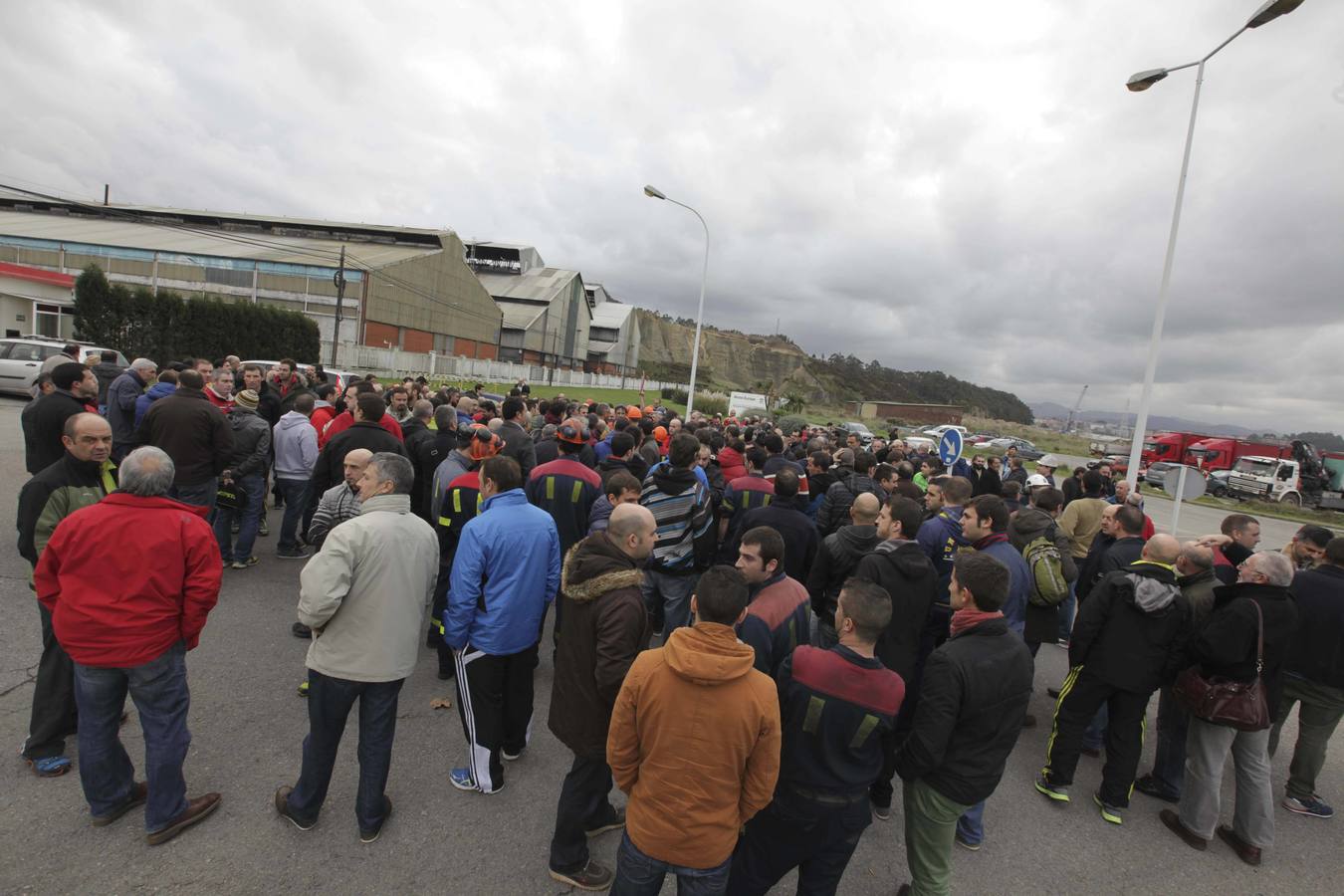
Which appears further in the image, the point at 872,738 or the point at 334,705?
the point at 334,705

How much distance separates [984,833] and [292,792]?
3.97m

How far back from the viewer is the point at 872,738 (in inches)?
90.9


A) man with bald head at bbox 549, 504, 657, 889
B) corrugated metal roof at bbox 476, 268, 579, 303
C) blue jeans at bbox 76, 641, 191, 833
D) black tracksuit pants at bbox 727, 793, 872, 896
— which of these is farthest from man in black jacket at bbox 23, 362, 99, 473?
corrugated metal roof at bbox 476, 268, 579, 303

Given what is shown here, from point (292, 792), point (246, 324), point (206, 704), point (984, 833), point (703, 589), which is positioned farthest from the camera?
point (246, 324)

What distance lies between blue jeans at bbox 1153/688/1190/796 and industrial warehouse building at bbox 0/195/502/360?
139 feet

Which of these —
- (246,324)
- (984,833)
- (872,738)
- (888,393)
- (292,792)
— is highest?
(888,393)

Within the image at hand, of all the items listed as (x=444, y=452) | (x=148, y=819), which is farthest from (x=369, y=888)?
(x=444, y=452)

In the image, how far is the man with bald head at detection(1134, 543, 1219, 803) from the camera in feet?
13.0

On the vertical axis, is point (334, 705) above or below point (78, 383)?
below

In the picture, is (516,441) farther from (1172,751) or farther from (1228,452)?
(1228,452)

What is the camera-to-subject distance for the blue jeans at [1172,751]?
13.6 feet

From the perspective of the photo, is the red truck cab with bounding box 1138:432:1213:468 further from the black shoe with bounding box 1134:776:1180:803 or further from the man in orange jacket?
the man in orange jacket

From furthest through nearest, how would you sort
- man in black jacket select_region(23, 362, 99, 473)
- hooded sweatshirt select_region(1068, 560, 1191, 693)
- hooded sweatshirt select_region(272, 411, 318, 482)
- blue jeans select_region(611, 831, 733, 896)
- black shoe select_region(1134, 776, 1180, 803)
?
1. hooded sweatshirt select_region(272, 411, 318, 482)
2. man in black jacket select_region(23, 362, 99, 473)
3. black shoe select_region(1134, 776, 1180, 803)
4. hooded sweatshirt select_region(1068, 560, 1191, 693)
5. blue jeans select_region(611, 831, 733, 896)

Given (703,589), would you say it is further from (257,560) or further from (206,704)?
(257,560)
